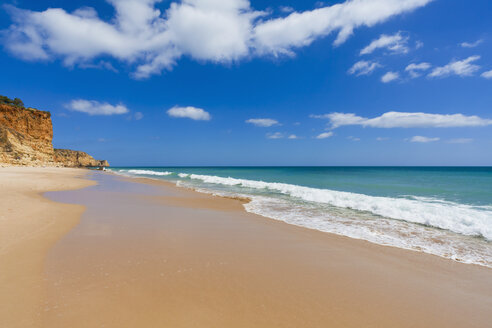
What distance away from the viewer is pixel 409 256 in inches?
198

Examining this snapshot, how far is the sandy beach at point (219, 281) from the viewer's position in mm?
2607

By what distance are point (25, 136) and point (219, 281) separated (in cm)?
5993

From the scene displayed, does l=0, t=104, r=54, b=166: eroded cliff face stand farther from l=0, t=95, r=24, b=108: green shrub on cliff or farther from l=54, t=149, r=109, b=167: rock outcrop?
l=54, t=149, r=109, b=167: rock outcrop

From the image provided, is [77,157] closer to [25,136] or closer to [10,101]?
[10,101]

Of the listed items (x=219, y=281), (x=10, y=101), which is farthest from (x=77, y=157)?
(x=219, y=281)

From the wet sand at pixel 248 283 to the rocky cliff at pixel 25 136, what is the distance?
44521 millimetres

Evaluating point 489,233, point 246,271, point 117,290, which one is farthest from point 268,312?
point 489,233

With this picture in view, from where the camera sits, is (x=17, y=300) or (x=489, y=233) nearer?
(x=17, y=300)

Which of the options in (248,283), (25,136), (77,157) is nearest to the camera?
(248,283)

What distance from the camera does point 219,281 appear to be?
11.3ft

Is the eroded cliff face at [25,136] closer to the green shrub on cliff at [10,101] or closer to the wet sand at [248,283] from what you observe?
the green shrub on cliff at [10,101]

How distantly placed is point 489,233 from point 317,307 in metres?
7.67

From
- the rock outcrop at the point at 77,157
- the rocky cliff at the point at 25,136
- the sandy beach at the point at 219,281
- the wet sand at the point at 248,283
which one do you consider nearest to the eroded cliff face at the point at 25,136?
the rocky cliff at the point at 25,136

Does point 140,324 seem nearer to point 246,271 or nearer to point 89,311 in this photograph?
point 89,311
